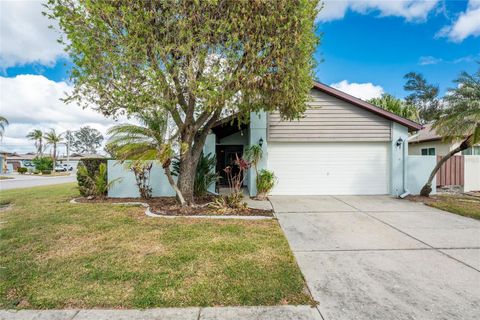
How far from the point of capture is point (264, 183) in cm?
1027

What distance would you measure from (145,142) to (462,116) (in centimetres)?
1105

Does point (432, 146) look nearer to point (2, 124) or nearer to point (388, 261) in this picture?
point (388, 261)

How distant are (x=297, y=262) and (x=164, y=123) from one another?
6.12 m

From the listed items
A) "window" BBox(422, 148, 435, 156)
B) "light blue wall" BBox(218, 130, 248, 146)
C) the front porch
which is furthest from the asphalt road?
"window" BBox(422, 148, 435, 156)

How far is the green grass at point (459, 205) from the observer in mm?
7891

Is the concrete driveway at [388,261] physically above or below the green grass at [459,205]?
below

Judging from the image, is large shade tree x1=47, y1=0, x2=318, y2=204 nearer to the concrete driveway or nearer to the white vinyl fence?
the concrete driveway

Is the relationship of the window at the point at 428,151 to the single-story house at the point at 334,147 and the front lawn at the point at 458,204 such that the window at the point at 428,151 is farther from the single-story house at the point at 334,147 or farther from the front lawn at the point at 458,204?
the single-story house at the point at 334,147

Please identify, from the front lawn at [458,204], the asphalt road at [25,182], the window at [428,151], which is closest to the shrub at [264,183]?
the front lawn at [458,204]

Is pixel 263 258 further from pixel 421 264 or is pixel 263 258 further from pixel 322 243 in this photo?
pixel 421 264

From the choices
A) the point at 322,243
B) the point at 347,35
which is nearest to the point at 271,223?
the point at 322,243

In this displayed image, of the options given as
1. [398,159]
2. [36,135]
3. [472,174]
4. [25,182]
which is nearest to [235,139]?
[398,159]

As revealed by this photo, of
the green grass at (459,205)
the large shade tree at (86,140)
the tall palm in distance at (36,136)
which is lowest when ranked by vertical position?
the green grass at (459,205)

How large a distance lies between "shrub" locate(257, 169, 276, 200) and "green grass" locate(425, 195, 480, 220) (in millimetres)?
5605
